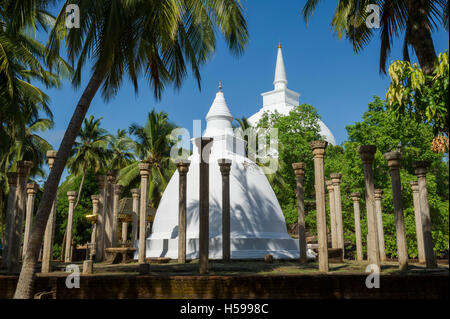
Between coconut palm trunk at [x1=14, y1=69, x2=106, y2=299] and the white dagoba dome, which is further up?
the white dagoba dome

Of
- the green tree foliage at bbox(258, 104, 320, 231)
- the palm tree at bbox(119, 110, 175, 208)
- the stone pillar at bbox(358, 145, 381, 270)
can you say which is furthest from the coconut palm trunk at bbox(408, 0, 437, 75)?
the palm tree at bbox(119, 110, 175, 208)

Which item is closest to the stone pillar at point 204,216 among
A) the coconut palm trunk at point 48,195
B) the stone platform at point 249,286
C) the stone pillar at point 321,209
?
the stone platform at point 249,286

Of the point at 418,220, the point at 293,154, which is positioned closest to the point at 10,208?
the point at 418,220

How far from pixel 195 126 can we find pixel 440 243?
43.5 ft

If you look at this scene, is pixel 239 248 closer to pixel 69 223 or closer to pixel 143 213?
pixel 143 213

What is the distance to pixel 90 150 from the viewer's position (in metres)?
30.9

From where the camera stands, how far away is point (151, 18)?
359 inches

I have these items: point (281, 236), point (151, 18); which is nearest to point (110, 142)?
point (281, 236)

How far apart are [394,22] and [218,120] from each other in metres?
11.3

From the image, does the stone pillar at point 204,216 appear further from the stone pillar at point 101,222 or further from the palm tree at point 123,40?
the stone pillar at point 101,222

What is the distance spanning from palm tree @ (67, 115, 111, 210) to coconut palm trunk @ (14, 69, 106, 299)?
74.4ft

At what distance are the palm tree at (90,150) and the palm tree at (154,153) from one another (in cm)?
319

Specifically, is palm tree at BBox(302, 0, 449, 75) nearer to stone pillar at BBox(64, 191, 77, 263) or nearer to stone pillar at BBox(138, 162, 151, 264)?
stone pillar at BBox(138, 162, 151, 264)

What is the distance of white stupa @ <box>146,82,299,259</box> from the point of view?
53.5ft
